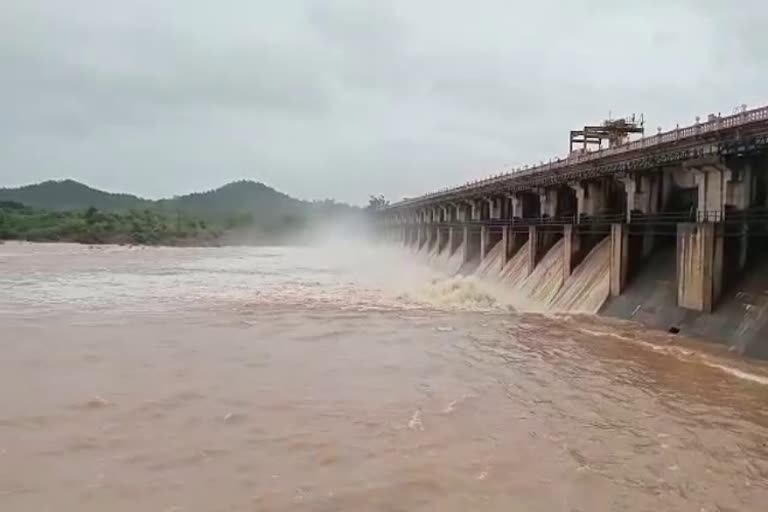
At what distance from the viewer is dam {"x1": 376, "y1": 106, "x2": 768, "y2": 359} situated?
17609mm

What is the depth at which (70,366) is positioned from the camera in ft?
47.1

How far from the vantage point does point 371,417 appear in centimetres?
1089

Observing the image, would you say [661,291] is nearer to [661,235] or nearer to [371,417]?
[661,235]

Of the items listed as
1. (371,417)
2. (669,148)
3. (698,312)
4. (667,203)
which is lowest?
(371,417)

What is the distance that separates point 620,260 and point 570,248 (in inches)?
180

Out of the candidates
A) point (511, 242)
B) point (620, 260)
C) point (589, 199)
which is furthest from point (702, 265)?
point (511, 242)

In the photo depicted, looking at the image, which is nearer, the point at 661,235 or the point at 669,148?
the point at 669,148

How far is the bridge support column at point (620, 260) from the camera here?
22.9m

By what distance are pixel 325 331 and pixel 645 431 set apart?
11580 millimetres

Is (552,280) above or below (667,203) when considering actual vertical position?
below

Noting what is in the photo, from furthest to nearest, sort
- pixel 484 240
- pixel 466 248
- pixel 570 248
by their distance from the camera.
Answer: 1. pixel 466 248
2. pixel 484 240
3. pixel 570 248

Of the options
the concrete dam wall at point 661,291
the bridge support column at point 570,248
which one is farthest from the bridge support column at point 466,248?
the bridge support column at point 570,248

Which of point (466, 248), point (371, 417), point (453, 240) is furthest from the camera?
point (453, 240)

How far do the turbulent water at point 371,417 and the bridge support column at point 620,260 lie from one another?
7.08ft
